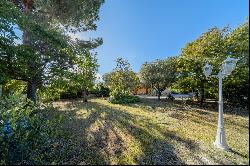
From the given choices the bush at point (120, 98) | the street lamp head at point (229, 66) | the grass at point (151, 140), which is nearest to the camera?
the grass at point (151, 140)

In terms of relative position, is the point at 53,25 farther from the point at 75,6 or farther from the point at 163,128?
the point at 163,128

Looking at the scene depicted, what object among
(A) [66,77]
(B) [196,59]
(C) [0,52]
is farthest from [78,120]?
(B) [196,59]

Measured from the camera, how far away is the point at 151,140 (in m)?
9.82

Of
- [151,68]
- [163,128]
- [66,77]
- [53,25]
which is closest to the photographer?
[163,128]

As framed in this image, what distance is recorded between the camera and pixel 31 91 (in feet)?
58.7

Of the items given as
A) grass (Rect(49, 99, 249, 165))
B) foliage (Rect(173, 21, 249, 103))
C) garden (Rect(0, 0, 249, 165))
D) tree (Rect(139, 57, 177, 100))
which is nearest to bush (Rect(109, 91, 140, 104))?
garden (Rect(0, 0, 249, 165))

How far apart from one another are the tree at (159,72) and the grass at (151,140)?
9.16m

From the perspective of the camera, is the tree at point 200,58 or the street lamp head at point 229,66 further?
the tree at point 200,58

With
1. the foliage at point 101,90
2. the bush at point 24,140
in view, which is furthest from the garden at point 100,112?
the foliage at point 101,90

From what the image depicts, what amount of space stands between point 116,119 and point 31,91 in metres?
6.86

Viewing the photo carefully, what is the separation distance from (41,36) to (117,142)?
27.1 ft

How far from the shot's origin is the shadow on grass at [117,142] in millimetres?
7298

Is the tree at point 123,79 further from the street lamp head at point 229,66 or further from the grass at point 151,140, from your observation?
the street lamp head at point 229,66

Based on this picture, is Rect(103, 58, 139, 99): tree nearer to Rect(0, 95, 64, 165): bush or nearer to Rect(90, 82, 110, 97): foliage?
Rect(90, 82, 110, 97): foliage
